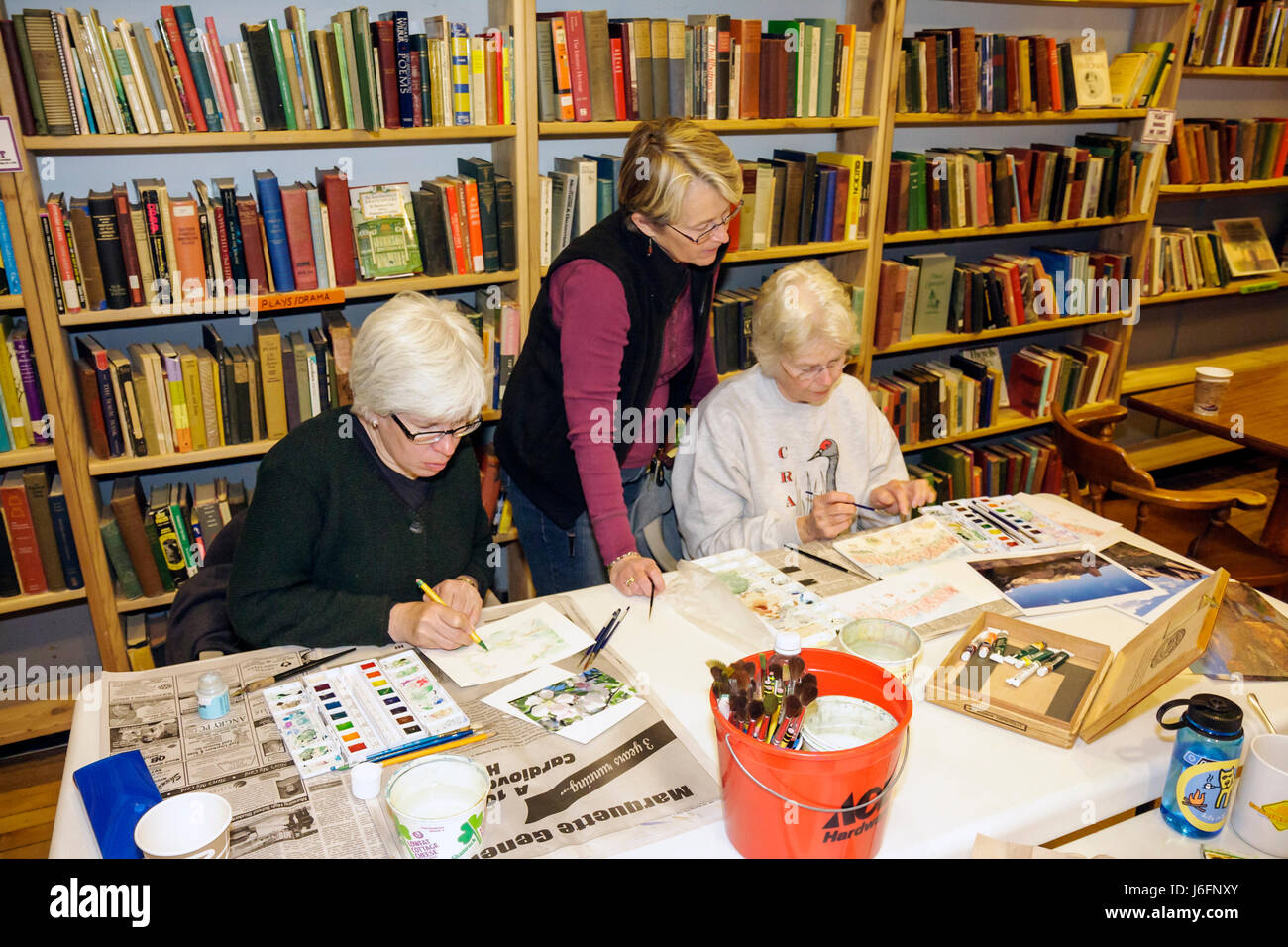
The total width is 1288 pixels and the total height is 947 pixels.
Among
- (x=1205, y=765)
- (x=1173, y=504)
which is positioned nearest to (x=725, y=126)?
(x=1173, y=504)

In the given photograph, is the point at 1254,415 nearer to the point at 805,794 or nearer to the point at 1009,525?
the point at 1009,525

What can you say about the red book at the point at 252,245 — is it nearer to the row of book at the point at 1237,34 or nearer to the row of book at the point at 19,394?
the row of book at the point at 19,394

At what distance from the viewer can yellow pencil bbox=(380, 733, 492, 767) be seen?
124 centimetres

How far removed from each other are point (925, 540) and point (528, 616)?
83 cm

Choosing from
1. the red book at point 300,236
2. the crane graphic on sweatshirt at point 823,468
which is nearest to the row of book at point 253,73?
the red book at point 300,236

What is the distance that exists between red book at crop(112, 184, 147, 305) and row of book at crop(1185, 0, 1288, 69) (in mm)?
3853

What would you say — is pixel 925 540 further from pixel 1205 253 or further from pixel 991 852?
pixel 1205 253

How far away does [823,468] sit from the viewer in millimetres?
2186

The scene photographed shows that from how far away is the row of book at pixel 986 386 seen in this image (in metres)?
3.55

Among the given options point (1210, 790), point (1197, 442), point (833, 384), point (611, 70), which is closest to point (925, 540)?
point (833, 384)

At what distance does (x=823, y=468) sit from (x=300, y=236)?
58.7 inches

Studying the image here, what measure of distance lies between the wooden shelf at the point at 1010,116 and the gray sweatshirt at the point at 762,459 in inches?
56.0

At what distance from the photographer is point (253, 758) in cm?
124
